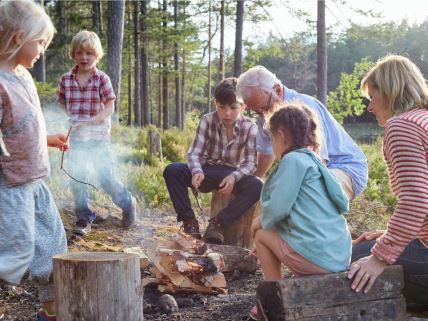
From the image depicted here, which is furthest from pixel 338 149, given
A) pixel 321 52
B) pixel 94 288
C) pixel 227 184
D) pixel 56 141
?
pixel 321 52

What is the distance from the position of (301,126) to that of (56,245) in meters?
1.51

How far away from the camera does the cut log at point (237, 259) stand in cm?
456

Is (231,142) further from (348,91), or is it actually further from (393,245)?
(348,91)

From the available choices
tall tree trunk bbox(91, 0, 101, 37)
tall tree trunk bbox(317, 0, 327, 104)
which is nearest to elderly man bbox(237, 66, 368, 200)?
tall tree trunk bbox(317, 0, 327, 104)

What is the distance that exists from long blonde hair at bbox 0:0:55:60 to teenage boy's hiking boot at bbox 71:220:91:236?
2.54m

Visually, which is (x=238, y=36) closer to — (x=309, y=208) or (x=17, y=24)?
(x=17, y=24)

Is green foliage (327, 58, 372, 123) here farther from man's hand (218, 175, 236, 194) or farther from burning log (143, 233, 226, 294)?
burning log (143, 233, 226, 294)

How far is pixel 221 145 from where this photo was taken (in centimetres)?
525

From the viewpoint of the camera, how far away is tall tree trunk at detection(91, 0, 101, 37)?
24127 millimetres

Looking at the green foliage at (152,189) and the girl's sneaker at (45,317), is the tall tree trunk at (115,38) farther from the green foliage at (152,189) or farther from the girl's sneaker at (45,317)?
the girl's sneaker at (45,317)

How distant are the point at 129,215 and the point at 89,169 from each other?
75 centimetres

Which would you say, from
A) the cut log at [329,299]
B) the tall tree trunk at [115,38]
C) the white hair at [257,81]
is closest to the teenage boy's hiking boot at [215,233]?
the white hair at [257,81]

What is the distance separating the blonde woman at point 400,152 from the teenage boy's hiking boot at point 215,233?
7.19 feet

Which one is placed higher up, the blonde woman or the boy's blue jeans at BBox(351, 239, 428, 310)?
the blonde woman
